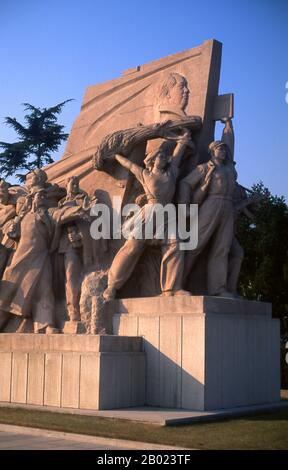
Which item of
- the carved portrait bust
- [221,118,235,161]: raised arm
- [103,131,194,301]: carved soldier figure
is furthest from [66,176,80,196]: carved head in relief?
[221,118,235,161]: raised arm

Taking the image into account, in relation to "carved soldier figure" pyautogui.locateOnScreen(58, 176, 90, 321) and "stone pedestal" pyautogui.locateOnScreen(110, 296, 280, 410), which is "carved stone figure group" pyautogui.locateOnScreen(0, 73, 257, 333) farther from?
"stone pedestal" pyautogui.locateOnScreen(110, 296, 280, 410)

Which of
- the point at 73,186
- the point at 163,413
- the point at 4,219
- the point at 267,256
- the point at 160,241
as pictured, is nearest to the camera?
the point at 163,413

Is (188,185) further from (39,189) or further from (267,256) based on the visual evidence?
(267,256)

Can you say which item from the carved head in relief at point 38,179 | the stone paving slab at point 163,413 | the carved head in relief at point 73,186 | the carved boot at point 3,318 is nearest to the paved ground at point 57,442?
the stone paving slab at point 163,413

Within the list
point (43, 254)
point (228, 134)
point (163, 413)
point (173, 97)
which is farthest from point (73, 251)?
point (163, 413)

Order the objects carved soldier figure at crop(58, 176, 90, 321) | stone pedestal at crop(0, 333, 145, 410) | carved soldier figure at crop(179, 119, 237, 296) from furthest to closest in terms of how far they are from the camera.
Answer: carved soldier figure at crop(58, 176, 90, 321)
carved soldier figure at crop(179, 119, 237, 296)
stone pedestal at crop(0, 333, 145, 410)

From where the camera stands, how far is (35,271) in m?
12.6

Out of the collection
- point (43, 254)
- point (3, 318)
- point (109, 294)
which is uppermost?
point (43, 254)

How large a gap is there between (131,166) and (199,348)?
3379 millimetres

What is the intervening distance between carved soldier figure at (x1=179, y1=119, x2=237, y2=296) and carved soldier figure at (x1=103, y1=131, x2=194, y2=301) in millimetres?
330

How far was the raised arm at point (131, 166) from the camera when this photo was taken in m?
12.2

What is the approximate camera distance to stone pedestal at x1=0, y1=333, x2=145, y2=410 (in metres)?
10.5
